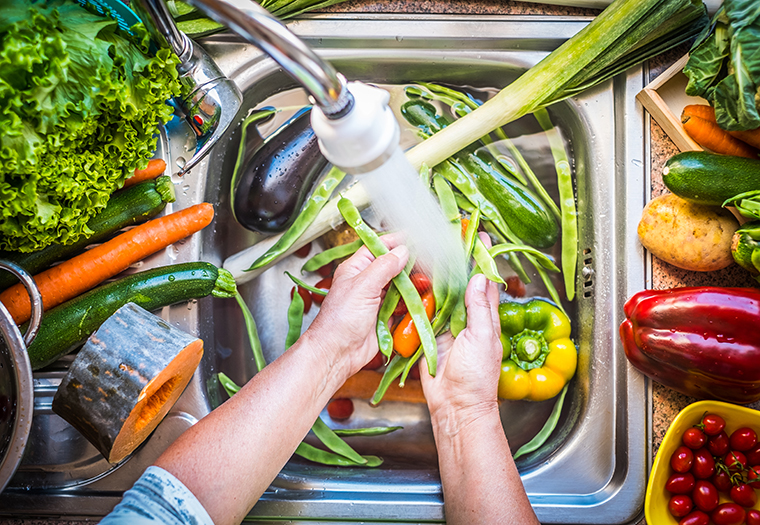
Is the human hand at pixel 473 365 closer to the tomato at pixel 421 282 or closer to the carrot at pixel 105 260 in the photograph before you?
the tomato at pixel 421 282

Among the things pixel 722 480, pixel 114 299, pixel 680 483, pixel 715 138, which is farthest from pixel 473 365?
pixel 114 299

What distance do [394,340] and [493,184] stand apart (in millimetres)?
476

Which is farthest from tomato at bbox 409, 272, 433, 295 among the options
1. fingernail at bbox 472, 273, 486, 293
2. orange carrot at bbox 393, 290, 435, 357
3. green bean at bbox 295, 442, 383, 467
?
green bean at bbox 295, 442, 383, 467

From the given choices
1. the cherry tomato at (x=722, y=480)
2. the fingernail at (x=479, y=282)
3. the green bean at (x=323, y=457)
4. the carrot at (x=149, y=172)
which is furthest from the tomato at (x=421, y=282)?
the cherry tomato at (x=722, y=480)

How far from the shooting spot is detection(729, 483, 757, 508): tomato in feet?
3.39

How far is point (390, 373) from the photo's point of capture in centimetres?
120

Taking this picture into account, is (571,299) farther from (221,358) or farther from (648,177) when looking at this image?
(221,358)

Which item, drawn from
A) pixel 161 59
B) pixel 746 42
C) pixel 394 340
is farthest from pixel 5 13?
pixel 746 42

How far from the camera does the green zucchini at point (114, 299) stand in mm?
1070

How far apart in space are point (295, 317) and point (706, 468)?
104cm

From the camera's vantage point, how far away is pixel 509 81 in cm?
121

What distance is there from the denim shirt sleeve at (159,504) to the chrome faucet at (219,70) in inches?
26.5

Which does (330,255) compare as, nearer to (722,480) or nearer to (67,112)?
(67,112)

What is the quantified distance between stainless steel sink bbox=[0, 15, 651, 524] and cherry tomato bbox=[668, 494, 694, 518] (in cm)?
7
